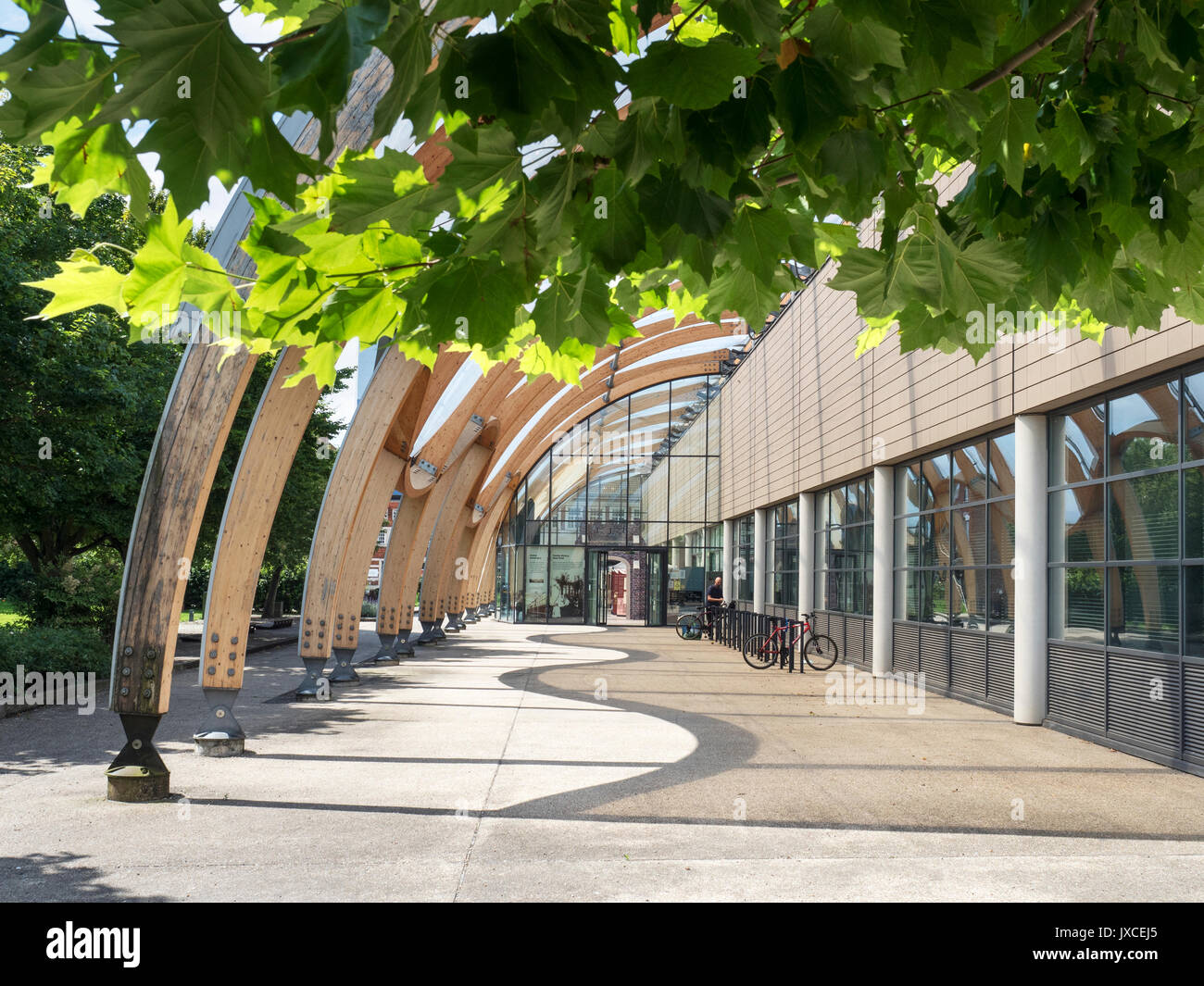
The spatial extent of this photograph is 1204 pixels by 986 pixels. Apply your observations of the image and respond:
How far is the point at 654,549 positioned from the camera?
33844 mm

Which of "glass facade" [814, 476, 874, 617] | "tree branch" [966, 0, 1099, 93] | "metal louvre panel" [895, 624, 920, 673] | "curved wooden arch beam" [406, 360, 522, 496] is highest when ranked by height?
"curved wooden arch beam" [406, 360, 522, 496]

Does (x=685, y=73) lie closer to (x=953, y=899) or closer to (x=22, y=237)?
(x=953, y=899)

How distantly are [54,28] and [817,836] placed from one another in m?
5.54

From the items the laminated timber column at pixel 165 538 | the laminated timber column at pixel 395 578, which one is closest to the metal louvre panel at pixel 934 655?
the laminated timber column at pixel 395 578

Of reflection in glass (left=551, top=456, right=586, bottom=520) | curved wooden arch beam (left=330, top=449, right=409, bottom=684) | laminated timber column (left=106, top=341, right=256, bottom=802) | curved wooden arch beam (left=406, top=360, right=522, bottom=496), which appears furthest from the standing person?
laminated timber column (left=106, top=341, right=256, bottom=802)

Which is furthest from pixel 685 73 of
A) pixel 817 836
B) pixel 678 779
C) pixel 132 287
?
pixel 678 779

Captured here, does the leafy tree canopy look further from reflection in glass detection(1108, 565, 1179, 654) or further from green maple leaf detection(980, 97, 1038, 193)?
reflection in glass detection(1108, 565, 1179, 654)

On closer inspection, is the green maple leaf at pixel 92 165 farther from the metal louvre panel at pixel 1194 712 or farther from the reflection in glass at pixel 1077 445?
the reflection in glass at pixel 1077 445

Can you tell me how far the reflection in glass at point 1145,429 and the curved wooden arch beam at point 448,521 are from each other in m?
13.9

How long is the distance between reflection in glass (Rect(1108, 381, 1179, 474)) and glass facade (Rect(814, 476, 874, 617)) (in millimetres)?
7669

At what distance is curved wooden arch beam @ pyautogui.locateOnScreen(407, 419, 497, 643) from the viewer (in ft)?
73.8

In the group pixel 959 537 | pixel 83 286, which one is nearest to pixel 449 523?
pixel 959 537

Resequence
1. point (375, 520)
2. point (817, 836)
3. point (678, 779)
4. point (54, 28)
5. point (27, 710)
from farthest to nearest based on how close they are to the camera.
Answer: point (375, 520)
point (27, 710)
point (678, 779)
point (817, 836)
point (54, 28)

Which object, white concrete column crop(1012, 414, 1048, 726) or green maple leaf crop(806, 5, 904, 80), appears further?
white concrete column crop(1012, 414, 1048, 726)
